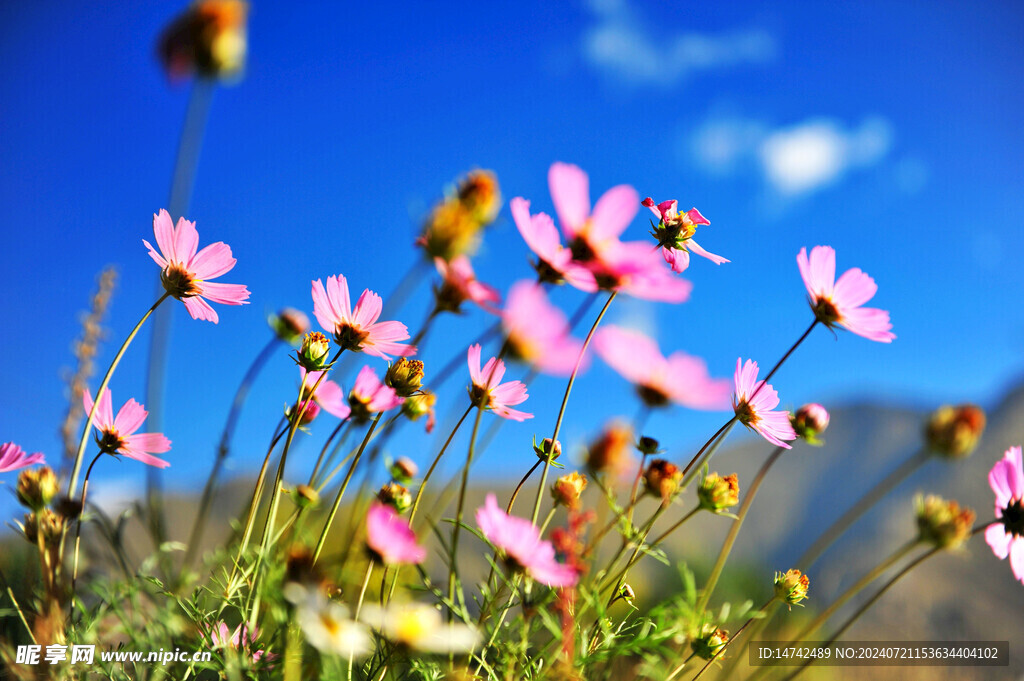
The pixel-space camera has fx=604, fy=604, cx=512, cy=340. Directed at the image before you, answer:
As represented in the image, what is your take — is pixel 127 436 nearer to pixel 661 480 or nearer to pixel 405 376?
pixel 405 376

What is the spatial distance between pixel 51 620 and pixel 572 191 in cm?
53

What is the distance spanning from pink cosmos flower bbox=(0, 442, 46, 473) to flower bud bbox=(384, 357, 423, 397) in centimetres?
35

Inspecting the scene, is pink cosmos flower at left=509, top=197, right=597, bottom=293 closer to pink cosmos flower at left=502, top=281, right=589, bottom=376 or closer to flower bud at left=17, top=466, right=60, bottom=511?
pink cosmos flower at left=502, top=281, right=589, bottom=376

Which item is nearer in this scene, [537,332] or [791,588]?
[537,332]

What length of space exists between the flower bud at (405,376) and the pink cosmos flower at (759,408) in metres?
0.31

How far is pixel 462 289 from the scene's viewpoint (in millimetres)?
421

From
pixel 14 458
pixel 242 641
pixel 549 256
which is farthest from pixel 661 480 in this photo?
pixel 14 458

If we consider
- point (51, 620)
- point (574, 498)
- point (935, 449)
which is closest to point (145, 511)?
point (51, 620)

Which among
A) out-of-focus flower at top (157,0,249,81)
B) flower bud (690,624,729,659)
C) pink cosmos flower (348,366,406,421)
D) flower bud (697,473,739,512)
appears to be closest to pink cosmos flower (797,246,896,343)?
flower bud (697,473,739,512)

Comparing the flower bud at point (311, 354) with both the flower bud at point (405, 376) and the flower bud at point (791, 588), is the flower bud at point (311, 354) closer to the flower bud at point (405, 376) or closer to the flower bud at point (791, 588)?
the flower bud at point (405, 376)

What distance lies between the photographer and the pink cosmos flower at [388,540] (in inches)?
14.4

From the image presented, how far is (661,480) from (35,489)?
55 centimetres

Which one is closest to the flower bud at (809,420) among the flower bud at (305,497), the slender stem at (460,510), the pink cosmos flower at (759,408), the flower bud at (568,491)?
the pink cosmos flower at (759,408)

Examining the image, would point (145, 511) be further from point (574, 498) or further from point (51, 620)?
point (574, 498)
